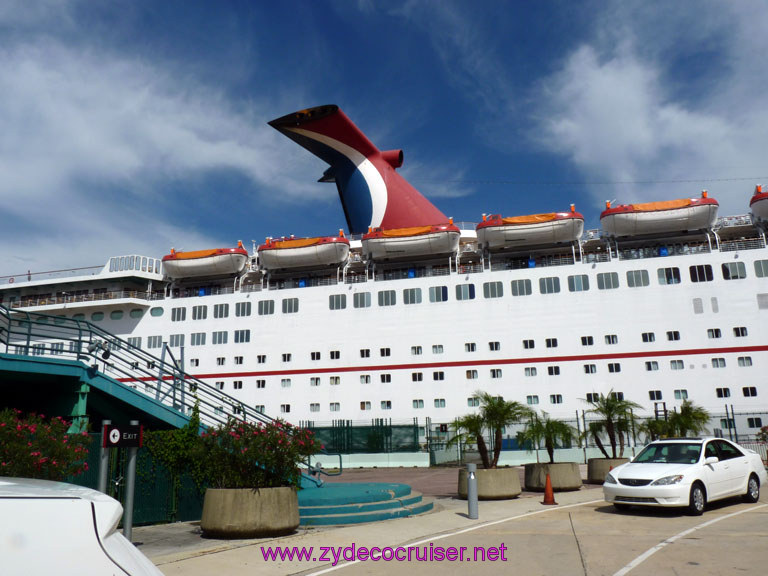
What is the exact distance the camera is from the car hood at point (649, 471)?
1065 cm

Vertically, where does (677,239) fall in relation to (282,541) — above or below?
above

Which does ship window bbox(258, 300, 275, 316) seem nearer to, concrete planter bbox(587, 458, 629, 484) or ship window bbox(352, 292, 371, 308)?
ship window bbox(352, 292, 371, 308)

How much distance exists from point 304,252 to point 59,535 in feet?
112

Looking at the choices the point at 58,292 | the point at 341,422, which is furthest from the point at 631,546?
the point at 58,292

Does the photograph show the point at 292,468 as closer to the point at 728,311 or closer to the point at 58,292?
the point at 728,311

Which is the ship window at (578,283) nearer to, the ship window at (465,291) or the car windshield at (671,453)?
the ship window at (465,291)

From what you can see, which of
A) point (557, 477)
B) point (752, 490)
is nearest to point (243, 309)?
point (557, 477)

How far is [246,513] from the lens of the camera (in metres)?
9.11

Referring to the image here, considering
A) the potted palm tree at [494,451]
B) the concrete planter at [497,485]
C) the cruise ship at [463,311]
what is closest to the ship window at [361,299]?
the cruise ship at [463,311]

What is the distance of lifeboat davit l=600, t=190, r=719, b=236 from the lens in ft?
102

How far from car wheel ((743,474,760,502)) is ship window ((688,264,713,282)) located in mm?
20729

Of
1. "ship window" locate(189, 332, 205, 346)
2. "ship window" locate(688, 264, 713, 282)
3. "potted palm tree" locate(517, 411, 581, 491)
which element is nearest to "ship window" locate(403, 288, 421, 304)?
"ship window" locate(189, 332, 205, 346)

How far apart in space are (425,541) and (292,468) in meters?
2.75

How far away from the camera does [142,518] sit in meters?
10.7
